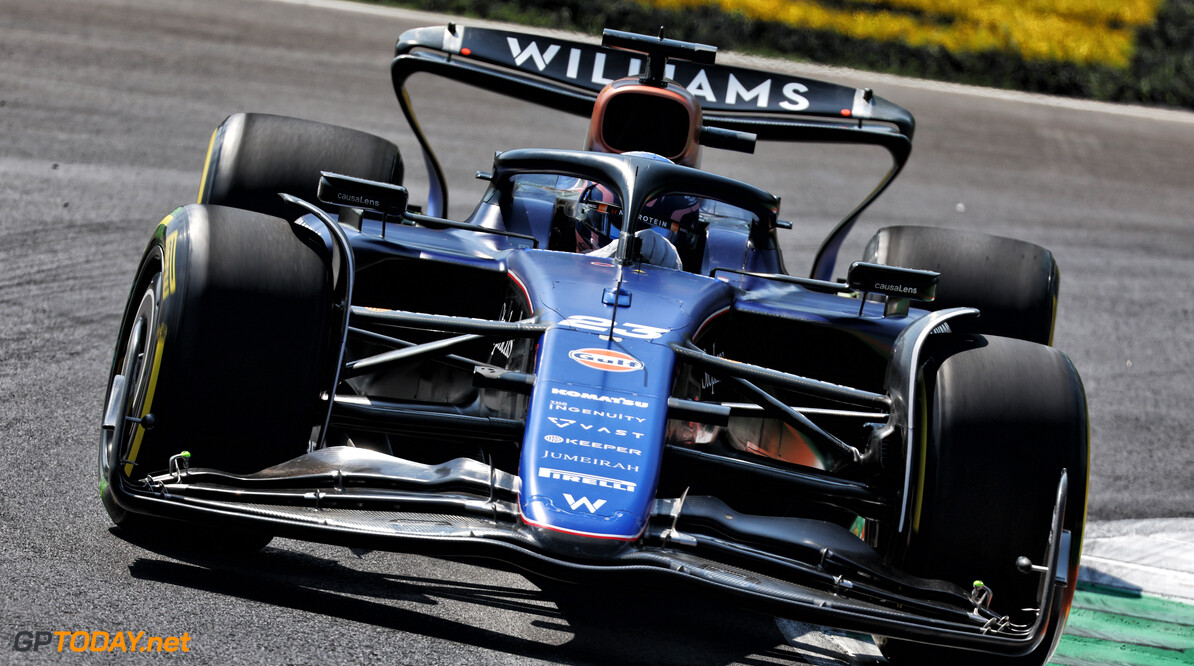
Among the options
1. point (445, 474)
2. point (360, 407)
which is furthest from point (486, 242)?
point (445, 474)

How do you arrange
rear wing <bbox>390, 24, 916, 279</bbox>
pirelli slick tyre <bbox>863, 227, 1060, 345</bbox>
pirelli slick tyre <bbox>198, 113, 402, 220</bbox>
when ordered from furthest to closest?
rear wing <bbox>390, 24, 916, 279</bbox> < pirelli slick tyre <bbox>863, 227, 1060, 345</bbox> < pirelli slick tyre <bbox>198, 113, 402, 220</bbox>

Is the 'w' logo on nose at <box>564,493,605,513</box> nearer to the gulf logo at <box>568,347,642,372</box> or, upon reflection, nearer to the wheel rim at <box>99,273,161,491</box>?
the gulf logo at <box>568,347,642,372</box>

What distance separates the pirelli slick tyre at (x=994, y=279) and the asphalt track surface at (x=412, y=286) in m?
1.08

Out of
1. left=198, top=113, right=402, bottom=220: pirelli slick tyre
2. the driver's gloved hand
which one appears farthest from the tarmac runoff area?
left=198, top=113, right=402, bottom=220: pirelli slick tyre

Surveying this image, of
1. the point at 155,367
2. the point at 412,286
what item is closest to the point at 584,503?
the point at 155,367

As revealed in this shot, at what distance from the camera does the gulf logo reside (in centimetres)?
432

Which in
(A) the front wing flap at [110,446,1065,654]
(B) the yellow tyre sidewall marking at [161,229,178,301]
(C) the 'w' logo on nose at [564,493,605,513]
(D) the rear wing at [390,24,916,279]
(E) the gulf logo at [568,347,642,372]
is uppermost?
(D) the rear wing at [390,24,916,279]

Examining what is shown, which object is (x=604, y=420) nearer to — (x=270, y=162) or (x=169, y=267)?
(x=169, y=267)

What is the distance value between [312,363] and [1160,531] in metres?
4.30

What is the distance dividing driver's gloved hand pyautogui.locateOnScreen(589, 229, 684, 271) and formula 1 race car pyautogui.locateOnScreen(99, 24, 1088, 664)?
15mm

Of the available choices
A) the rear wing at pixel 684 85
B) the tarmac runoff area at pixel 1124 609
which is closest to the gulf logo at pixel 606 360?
the tarmac runoff area at pixel 1124 609

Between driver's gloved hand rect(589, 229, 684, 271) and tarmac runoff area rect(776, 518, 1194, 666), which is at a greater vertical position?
driver's gloved hand rect(589, 229, 684, 271)

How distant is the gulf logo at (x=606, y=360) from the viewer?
4324 millimetres

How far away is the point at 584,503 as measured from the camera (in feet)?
12.6
